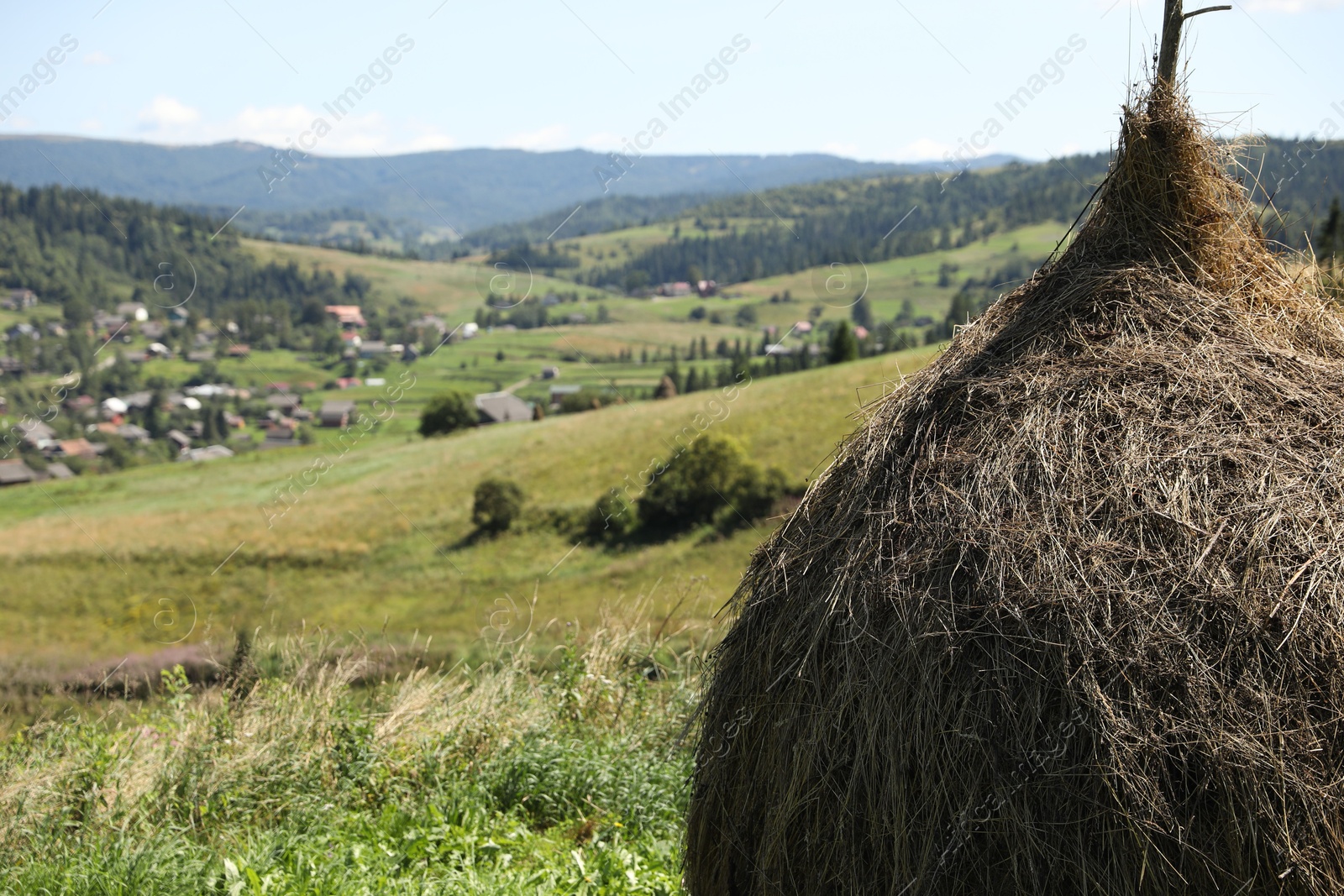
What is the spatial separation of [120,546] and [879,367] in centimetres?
4373

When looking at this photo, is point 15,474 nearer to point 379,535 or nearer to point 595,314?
point 379,535

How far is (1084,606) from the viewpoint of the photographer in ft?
9.48

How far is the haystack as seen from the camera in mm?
2746

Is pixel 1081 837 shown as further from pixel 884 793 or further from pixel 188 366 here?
pixel 188 366

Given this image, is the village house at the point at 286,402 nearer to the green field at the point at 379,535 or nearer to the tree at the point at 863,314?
the green field at the point at 379,535

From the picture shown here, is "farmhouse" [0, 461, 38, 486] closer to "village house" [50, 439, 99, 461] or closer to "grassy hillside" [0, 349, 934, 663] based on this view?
"grassy hillside" [0, 349, 934, 663]

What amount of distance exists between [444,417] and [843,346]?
31868mm

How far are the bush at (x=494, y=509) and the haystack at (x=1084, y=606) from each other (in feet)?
137

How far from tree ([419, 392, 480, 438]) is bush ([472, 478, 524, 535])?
22523 mm

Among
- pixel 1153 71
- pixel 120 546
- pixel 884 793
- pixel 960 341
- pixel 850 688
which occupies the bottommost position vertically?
pixel 120 546

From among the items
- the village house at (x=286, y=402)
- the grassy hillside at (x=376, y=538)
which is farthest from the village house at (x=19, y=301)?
the grassy hillside at (x=376, y=538)

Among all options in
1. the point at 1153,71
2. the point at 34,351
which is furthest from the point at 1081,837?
the point at 34,351

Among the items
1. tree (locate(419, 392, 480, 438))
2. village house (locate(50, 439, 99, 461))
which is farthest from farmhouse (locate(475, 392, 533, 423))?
village house (locate(50, 439, 99, 461))

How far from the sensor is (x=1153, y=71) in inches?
146
